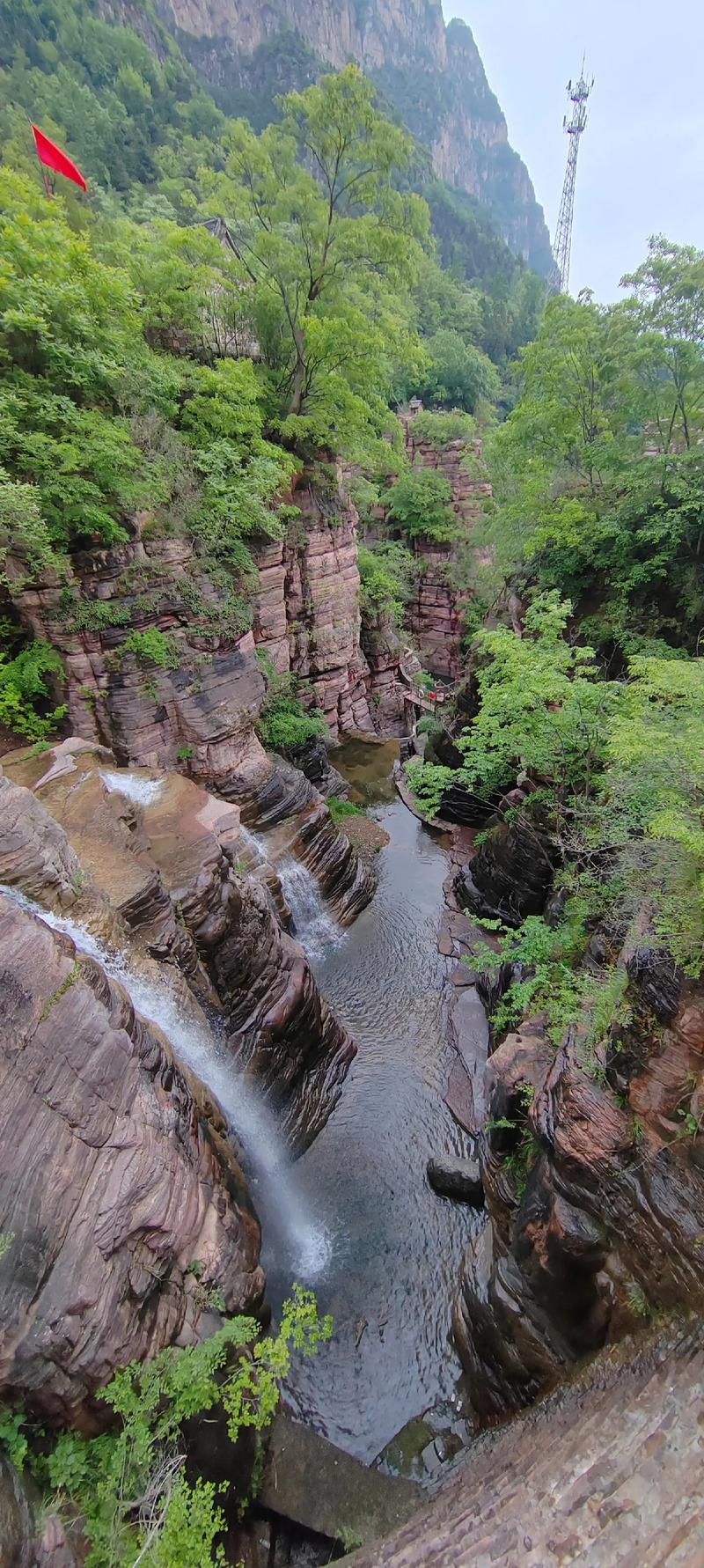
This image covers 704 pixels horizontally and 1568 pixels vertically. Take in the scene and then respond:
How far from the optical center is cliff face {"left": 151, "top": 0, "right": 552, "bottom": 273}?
54812mm

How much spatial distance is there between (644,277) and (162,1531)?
1935 centimetres

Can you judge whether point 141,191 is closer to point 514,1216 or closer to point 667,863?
point 667,863

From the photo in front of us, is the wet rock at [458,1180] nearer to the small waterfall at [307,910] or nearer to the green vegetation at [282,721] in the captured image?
the small waterfall at [307,910]

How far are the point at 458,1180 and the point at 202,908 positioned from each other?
588cm

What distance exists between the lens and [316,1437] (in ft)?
23.0

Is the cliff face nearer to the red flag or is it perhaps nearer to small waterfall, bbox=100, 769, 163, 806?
the red flag

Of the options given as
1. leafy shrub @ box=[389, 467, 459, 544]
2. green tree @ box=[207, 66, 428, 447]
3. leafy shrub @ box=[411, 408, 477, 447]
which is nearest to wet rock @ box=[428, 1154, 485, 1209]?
green tree @ box=[207, 66, 428, 447]

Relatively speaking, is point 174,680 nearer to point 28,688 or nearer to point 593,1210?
point 28,688

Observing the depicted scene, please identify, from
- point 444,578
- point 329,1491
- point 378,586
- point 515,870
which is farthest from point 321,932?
point 444,578

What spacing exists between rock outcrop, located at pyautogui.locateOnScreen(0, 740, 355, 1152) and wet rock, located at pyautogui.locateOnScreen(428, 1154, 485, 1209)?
216 centimetres

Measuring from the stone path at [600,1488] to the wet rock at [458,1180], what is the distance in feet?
11.9

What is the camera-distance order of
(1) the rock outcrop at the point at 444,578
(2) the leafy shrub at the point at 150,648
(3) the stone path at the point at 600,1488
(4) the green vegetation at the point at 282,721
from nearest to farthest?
(3) the stone path at the point at 600,1488 < (2) the leafy shrub at the point at 150,648 < (4) the green vegetation at the point at 282,721 < (1) the rock outcrop at the point at 444,578

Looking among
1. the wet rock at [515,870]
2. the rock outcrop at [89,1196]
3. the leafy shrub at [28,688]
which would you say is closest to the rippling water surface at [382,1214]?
the rock outcrop at [89,1196]

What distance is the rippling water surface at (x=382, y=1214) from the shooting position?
24.5 ft
